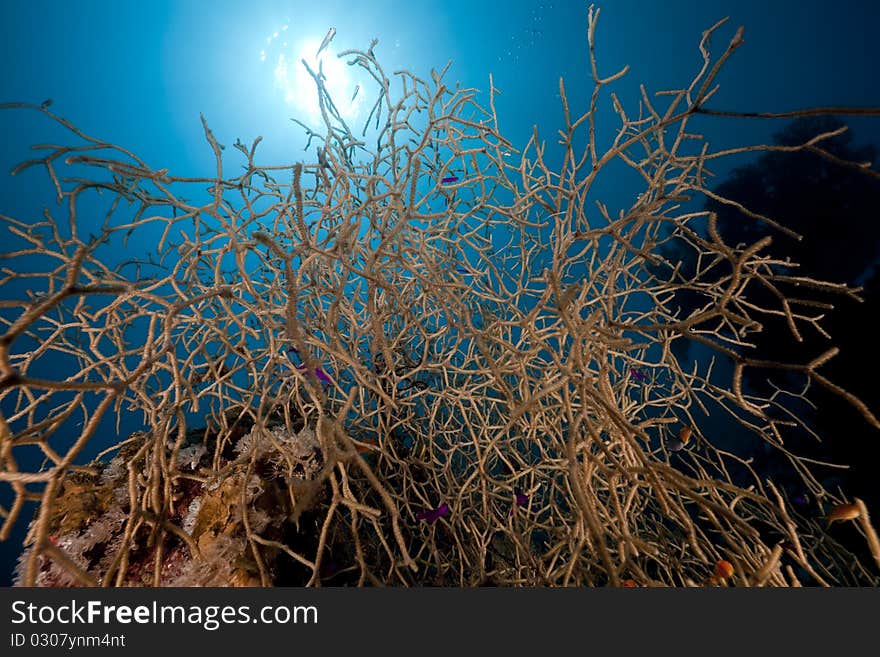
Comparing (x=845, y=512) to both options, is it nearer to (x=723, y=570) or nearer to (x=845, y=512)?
(x=845, y=512)

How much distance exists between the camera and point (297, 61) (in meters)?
17.2

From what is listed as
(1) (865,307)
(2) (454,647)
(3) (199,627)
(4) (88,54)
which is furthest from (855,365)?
(4) (88,54)

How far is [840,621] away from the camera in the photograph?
3.79 feet

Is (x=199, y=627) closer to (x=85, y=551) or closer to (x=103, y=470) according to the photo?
Result: (x=85, y=551)

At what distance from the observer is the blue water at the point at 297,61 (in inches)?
612

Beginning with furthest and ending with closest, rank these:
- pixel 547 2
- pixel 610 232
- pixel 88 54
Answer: pixel 88 54 → pixel 547 2 → pixel 610 232

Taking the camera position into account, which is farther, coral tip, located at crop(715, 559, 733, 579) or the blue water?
the blue water

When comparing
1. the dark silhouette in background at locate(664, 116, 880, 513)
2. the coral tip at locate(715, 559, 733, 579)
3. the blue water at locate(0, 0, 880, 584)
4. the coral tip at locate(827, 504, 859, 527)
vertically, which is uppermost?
the blue water at locate(0, 0, 880, 584)

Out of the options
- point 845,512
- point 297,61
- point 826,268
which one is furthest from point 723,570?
point 297,61

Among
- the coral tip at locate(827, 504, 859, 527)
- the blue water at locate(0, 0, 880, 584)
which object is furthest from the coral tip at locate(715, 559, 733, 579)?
the blue water at locate(0, 0, 880, 584)

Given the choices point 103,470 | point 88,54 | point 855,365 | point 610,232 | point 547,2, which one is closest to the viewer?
point 610,232

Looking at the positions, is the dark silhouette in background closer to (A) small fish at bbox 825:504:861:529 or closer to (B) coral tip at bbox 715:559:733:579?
(B) coral tip at bbox 715:559:733:579

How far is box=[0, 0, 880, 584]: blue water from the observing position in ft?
51.0

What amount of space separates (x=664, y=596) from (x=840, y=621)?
557 millimetres
